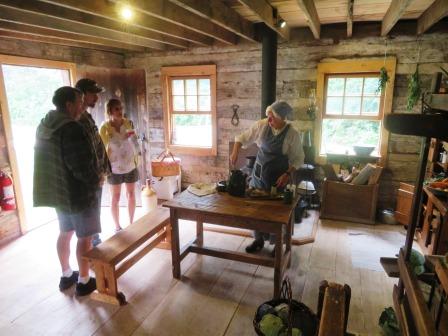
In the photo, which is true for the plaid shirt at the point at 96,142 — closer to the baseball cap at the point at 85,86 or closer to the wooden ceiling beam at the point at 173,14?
the baseball cap at the point at 85,86

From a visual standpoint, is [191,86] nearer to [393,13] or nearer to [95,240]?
[95,240]

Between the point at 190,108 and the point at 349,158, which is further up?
the point at 190,108

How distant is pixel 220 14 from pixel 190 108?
89.9 inches

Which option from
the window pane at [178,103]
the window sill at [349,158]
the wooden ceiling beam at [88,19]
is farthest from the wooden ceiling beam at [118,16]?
the window sill at [349,158]

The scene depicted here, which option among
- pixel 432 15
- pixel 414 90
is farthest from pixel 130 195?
pixel 432 15

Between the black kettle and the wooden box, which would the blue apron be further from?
the wooden box

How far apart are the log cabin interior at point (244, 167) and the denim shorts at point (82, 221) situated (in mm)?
182

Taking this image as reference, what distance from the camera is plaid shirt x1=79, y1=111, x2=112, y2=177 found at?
2.57 metres

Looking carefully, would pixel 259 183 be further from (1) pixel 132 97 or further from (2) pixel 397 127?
(1) pixel 132 97

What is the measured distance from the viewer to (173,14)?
2.91 metres

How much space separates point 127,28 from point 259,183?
7.73 feet

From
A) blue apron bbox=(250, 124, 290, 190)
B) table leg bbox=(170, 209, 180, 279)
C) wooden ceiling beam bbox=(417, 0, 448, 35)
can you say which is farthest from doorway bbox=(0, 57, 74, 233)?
wooden ceiling beam bbox=(417, 0, 448, 35)

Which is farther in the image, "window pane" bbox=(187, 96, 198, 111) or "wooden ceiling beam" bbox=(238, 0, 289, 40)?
"window pane" bbox=(187, 96, 198, 111)

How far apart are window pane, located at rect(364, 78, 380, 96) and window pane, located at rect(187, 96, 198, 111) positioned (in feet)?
8.35
